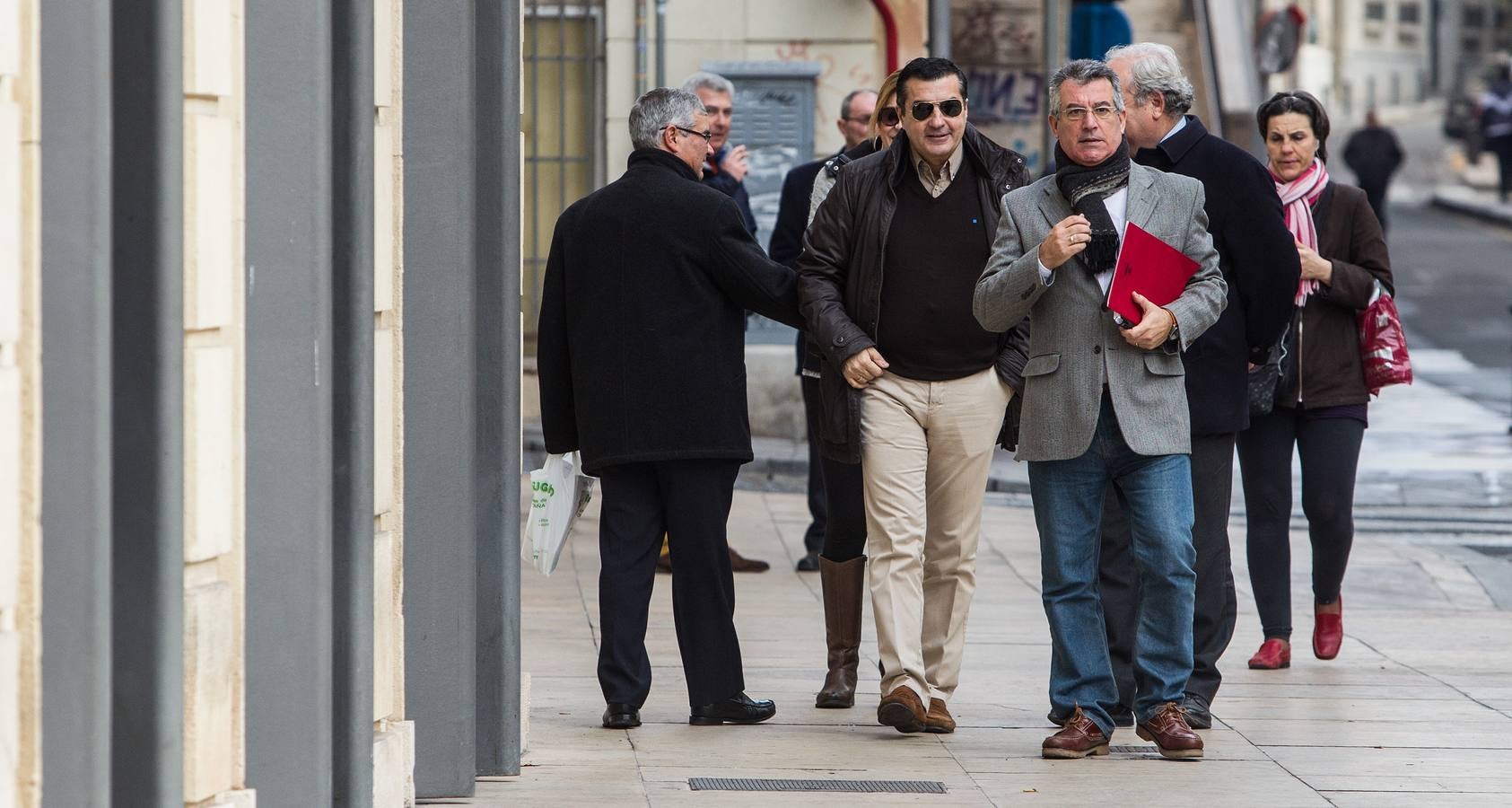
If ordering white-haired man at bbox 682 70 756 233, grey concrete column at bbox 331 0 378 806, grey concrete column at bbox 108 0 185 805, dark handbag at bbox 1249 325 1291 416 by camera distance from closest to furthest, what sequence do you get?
grey concrete column at bbox 108 0 185 805 < grey concrete column at bbox 331 0 378 806 < dark handbag at bbox 1249 325 1291 416 < white-haired man at bbox 682 70 756 233

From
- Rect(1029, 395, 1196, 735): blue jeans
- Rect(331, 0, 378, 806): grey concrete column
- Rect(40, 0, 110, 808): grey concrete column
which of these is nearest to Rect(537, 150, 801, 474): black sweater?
Rect(1029, 395, 1196, 735): blue jeans

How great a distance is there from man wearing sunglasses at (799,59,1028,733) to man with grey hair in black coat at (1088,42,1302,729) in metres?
0.41

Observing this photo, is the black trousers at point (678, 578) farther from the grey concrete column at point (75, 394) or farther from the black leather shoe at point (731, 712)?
the grey concrete column at point (75, 394)

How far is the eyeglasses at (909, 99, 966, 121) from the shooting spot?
20.4ft

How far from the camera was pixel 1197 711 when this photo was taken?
20.9 ft

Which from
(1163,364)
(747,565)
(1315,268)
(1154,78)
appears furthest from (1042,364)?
(747,565)

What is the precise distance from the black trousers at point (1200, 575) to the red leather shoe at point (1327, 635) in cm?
123

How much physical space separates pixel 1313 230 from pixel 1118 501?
1.53 m

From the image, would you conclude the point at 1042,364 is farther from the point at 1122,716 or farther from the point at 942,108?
the point at 1122,716

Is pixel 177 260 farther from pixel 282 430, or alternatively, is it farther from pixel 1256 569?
pixel 1256 569

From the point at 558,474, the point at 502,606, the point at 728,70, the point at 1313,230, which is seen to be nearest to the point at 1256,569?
the point at 1313,230

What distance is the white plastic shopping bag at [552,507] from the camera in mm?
6469

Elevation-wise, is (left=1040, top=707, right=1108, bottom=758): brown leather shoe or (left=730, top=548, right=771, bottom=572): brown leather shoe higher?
(left=1040, top=707, right=1108, bottom=758): brown leather shoe

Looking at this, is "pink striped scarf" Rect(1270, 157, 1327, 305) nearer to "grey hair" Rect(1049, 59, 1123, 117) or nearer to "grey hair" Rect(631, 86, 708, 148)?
"grey hair" Rect(1049, 59, 1123, 117)
